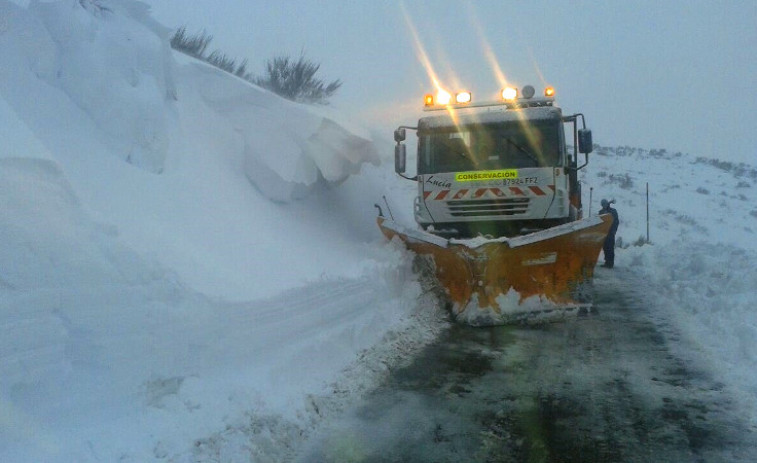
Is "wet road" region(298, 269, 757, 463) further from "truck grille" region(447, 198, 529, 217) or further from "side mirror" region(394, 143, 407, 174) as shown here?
"side mirror" region(394, 143, 407, 174)

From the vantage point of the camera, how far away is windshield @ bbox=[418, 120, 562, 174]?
9.84 meters

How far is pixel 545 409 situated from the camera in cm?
525

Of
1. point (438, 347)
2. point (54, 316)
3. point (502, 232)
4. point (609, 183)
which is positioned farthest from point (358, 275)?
point (609, 183)

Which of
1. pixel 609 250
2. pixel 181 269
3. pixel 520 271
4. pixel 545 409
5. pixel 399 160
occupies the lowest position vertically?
pixel 545 409

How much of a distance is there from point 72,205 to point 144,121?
10.3ft

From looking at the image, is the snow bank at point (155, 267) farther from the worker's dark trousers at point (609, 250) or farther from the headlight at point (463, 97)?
the worker's dark trousers at point (609, 250)

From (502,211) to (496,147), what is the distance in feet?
3.03

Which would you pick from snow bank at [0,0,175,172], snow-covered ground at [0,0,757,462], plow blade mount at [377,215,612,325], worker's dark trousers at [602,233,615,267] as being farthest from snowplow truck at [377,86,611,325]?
worker's dark trousers at [602,233,615,267]

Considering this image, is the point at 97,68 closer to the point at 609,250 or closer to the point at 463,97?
the point at 463,97

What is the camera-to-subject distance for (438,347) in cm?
747

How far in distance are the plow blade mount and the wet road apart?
0.86 m

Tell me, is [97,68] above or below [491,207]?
above

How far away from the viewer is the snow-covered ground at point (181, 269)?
4.04 metres

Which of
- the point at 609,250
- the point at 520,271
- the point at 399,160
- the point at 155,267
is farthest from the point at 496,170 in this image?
the point at 609,250
